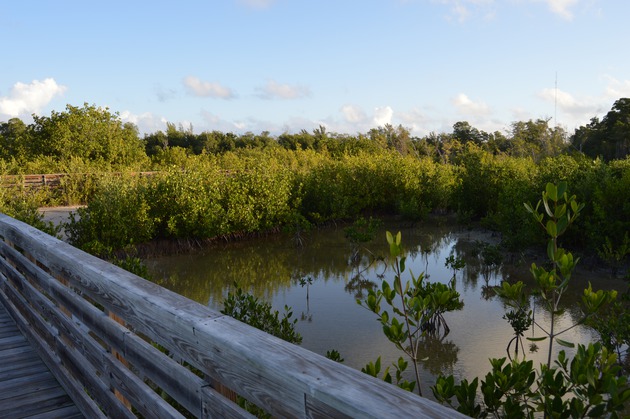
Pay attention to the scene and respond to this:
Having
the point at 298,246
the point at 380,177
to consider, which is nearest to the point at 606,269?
the point at 298,246

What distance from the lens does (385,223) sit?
2073 centimetres

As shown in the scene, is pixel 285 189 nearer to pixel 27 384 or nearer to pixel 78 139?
pixel 27 384

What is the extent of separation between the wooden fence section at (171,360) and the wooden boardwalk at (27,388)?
3.7 inches

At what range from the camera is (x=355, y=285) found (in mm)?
10914

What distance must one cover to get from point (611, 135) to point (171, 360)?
38165mm

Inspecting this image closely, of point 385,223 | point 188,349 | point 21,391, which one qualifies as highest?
point 188,349

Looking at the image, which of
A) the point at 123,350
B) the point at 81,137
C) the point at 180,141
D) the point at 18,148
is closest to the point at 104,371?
the point at 123,350

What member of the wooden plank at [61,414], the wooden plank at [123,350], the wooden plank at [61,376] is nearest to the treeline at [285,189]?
the wooden plank at [61,376]

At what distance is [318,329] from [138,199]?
8364 mm

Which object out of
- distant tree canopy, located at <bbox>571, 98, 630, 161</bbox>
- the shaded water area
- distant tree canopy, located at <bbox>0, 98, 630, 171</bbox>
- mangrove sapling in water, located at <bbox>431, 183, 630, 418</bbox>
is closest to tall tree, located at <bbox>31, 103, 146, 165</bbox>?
distant tree canopy, located at <bbox>0, 98, 630, 171</bbox>

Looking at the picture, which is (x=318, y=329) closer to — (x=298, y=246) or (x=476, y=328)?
(x=476, y=328)

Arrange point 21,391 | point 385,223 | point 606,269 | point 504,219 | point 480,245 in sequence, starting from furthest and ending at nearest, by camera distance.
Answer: point 385,223
point 504,219
point 480,245
point 606,269
point 21,391

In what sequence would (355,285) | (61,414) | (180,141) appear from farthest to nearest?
(180,141) → (355,285) → (61,414)

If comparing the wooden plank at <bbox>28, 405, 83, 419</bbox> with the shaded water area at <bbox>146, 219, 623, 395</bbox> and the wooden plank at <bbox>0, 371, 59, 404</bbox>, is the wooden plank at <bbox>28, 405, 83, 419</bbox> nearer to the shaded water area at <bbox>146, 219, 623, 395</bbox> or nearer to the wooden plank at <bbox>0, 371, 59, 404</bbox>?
the wooden plank at <bbox>0, 371, 59, 404</bbox>
